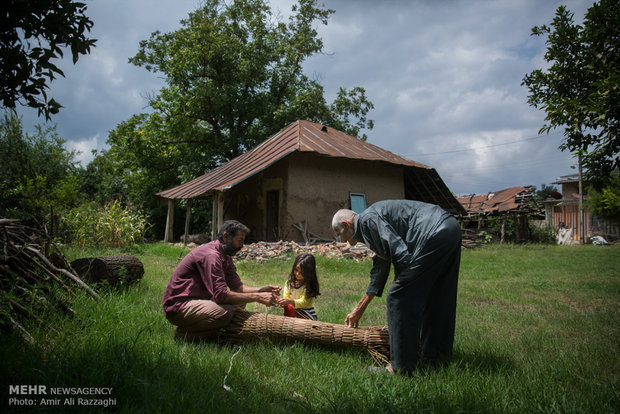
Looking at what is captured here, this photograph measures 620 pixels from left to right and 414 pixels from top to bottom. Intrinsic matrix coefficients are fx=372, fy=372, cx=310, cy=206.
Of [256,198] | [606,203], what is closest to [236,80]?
[256,198]

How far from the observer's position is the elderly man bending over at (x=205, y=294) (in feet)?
12.2

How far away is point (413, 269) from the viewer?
9.94 feet

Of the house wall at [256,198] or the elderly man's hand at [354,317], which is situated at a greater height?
the house wall at [256,198]

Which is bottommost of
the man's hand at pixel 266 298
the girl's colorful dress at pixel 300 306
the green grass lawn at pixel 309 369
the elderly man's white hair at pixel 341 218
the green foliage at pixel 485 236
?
the green grass lawn at pixel 309 369

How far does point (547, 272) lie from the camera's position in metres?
10.0

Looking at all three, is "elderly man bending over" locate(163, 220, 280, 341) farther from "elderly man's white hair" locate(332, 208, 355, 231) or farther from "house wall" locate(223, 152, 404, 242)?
"house wall" locate(223, 152, 404, 242)

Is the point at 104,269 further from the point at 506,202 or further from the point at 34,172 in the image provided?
the point at 506,202

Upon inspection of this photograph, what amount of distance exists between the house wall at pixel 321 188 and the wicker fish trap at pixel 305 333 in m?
9.12

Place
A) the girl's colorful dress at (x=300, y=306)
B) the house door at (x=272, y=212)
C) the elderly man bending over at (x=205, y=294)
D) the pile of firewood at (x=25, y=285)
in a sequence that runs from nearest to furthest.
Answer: the pile of firewood at (x=25, y=285) → the elderly man bending over at (x=205, y=294) → the girl's colorful dress at (x=300, y=306) → the house door at (x=272, y=212)

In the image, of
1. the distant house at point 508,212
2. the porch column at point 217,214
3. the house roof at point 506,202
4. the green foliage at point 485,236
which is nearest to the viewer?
the porch column at point 217,214

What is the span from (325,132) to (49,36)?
14.2 meters

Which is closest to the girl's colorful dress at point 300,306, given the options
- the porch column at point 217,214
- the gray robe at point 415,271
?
the gray robe at point 415,271

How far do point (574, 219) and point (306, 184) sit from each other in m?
22.1

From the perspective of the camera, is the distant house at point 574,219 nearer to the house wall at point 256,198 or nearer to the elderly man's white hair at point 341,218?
the house wall at point 256,198
